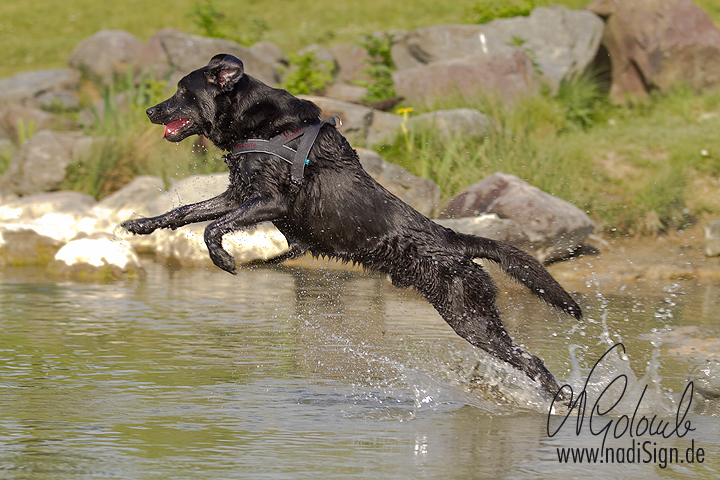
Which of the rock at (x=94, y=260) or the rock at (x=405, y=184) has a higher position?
the rock at (x=405, y=184)

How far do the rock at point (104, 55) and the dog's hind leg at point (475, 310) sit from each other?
14.5 metres

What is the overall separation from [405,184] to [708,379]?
6010mm

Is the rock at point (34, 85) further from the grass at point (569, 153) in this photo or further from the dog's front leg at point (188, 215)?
the dog's front leg at point (188, 215)

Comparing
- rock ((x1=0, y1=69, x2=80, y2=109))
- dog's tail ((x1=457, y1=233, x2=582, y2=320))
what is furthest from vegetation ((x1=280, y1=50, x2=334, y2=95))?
dog's tail ((x1=457, y1=233, x2=582, y2=320))

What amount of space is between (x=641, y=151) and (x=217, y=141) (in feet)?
26.5

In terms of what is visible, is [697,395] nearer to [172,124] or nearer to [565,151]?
[172,124]

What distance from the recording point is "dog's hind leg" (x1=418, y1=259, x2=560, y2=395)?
17.4 ft

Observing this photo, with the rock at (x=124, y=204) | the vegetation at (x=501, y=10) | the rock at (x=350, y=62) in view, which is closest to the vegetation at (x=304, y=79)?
the rock at (x=350, y=62)

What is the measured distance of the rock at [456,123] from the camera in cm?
1197

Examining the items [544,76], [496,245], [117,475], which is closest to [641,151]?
[544,76]

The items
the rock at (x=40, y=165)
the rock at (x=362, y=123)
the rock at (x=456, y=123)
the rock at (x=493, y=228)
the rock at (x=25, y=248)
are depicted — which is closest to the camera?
the rock at (x=493, y=228)

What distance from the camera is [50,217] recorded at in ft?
35.2

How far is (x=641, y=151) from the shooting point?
12078 mm

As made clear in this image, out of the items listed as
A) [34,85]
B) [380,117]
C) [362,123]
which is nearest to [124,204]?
[362,123]
